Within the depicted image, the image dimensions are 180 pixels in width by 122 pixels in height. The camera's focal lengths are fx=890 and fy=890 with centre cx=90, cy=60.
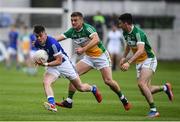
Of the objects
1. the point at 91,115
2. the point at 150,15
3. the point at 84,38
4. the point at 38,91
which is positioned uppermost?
the point at 84,38

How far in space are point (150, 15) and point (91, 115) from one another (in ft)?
118

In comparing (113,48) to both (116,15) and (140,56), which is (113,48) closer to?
(116,15)

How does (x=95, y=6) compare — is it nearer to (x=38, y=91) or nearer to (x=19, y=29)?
(x=19, y=29)

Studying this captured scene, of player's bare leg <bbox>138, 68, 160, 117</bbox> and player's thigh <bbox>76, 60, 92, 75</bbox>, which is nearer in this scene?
player's bare leg <bbox>138, 68, 160, 117</bbox>

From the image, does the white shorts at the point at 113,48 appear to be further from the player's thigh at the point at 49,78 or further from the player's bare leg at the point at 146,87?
the player's thigh at the point at 49,78

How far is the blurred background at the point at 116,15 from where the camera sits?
49.1 meters

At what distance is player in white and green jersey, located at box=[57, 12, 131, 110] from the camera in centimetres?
2112

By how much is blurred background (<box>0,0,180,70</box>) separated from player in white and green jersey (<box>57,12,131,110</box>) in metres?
25.5

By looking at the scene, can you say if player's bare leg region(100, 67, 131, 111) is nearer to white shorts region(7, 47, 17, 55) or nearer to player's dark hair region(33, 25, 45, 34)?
player's dark hair region(33, 25, 45, 34)

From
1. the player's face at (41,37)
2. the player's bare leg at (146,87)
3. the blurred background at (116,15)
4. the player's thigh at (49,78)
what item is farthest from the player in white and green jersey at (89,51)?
the blurred background at (116,15)

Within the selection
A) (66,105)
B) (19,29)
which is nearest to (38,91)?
(66,105)

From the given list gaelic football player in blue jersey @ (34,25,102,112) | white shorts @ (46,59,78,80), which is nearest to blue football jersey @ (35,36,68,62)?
gaelic football player in blue jersey @ (34,25,102,112)

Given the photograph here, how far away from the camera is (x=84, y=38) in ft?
70.0

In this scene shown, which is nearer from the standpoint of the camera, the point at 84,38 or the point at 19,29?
the point at 84,38
